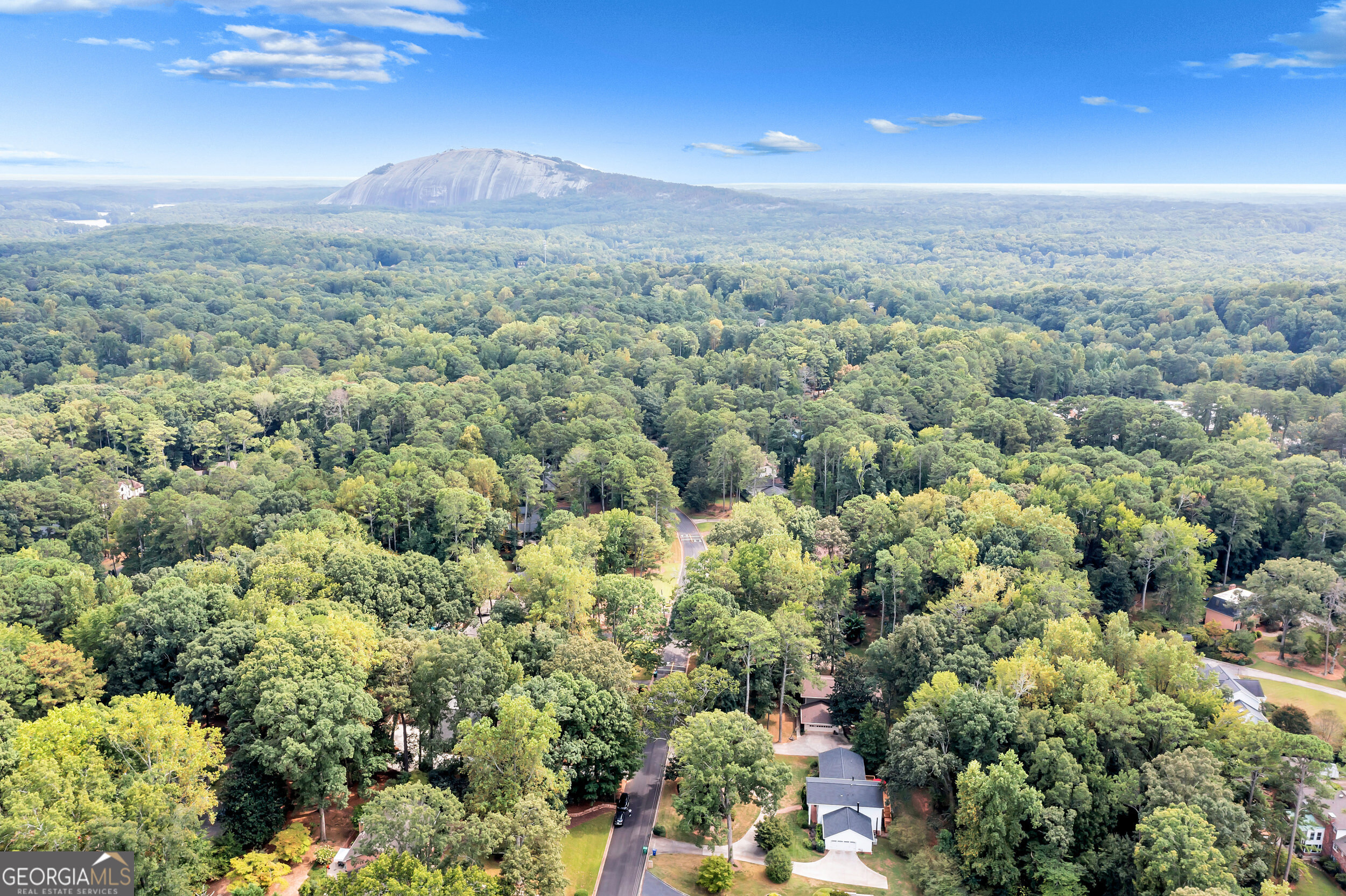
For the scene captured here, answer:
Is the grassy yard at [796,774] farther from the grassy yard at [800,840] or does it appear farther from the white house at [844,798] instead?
the white house at [844,798]

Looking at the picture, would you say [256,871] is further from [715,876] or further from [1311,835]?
[1311,835]

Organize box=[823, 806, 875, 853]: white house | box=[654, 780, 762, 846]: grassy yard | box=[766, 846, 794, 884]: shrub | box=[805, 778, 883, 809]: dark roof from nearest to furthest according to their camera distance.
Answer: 1. box=[766, 846, 794, 884]: shrub
2. box=[823, 806, 875, 853]: white house
3. box=[654, 780, 762, 846]: grassy yard
4. box=[805, 778, 883, 809]: dark roof

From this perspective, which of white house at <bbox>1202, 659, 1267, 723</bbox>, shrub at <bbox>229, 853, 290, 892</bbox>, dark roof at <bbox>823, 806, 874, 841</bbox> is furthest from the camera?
white house at <bbox>1202, 659, 1267, 723</bbox>

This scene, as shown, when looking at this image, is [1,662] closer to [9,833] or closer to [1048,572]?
[9,833]

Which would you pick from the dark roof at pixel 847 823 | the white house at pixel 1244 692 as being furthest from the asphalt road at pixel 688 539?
the white house at pixel 1244 692

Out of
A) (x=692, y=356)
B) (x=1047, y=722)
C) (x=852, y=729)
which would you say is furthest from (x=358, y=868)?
(x=692, y=356)

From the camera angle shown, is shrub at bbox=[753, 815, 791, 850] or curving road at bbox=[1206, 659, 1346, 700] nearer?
shrub at bbox=[753, 815, 791, 850]

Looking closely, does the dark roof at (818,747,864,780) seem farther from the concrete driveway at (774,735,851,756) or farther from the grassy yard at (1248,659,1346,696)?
the grassy yard at (1248,659,1346,696)

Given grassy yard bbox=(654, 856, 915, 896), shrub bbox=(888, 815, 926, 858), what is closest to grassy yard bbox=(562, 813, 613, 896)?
grassy yard bbox=(654, 856, 915, 896)
